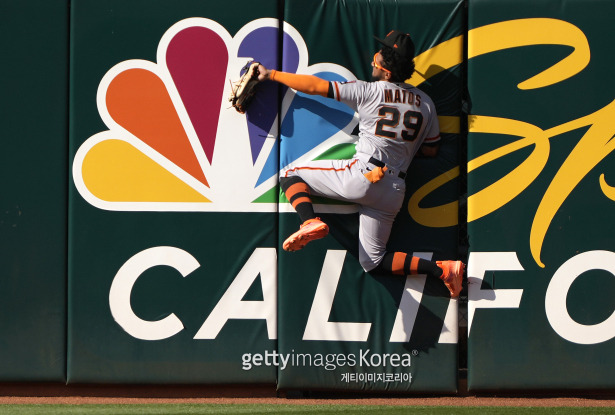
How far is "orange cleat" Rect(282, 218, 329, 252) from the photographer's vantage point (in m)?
5.27

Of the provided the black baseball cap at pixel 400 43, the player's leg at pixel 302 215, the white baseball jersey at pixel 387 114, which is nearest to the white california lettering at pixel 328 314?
the player's leg at pixel 302 215

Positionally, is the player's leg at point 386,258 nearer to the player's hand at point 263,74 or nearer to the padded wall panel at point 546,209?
the padded wall panel at point 546,209

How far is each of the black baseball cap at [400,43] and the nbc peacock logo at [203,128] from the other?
1.38 ft

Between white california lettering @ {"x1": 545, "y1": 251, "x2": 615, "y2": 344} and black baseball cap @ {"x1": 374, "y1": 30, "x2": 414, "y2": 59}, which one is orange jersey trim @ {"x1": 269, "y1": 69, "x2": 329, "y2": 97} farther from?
white california lettering @ {"x1": 545, "y1": 251, "x2": 615, "y2": 344}

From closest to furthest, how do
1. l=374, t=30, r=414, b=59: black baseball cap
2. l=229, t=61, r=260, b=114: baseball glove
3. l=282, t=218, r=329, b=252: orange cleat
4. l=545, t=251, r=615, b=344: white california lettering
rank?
l=282, t=218, r=329, b=252: orange cleat < l=374, t=30, r=414, b=59: black baseball cap < l=229, t=61, r=260, b=114: baseball glove < l=545, t=251, r=615, b=344: white california lettering

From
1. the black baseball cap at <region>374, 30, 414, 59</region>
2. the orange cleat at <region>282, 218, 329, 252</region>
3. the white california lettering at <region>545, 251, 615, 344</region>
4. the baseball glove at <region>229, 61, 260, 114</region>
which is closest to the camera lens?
the orange cleat at <region>282, 218, 329, 252</region>

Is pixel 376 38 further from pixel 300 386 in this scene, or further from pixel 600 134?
pixel 300 386

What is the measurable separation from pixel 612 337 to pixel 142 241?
349 centimetres

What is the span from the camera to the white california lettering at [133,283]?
5.69 meters

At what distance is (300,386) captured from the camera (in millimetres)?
5738

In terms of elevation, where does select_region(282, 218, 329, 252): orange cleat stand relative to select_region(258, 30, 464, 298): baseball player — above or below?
below

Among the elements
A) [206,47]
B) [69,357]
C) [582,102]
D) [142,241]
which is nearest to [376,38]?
[206,47]

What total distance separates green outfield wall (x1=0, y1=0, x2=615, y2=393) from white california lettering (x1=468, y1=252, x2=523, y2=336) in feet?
0.05

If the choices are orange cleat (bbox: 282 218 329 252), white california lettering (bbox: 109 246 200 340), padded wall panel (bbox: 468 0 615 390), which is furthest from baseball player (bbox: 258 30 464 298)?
white california lettering (bbox: 109 246 200 340)
